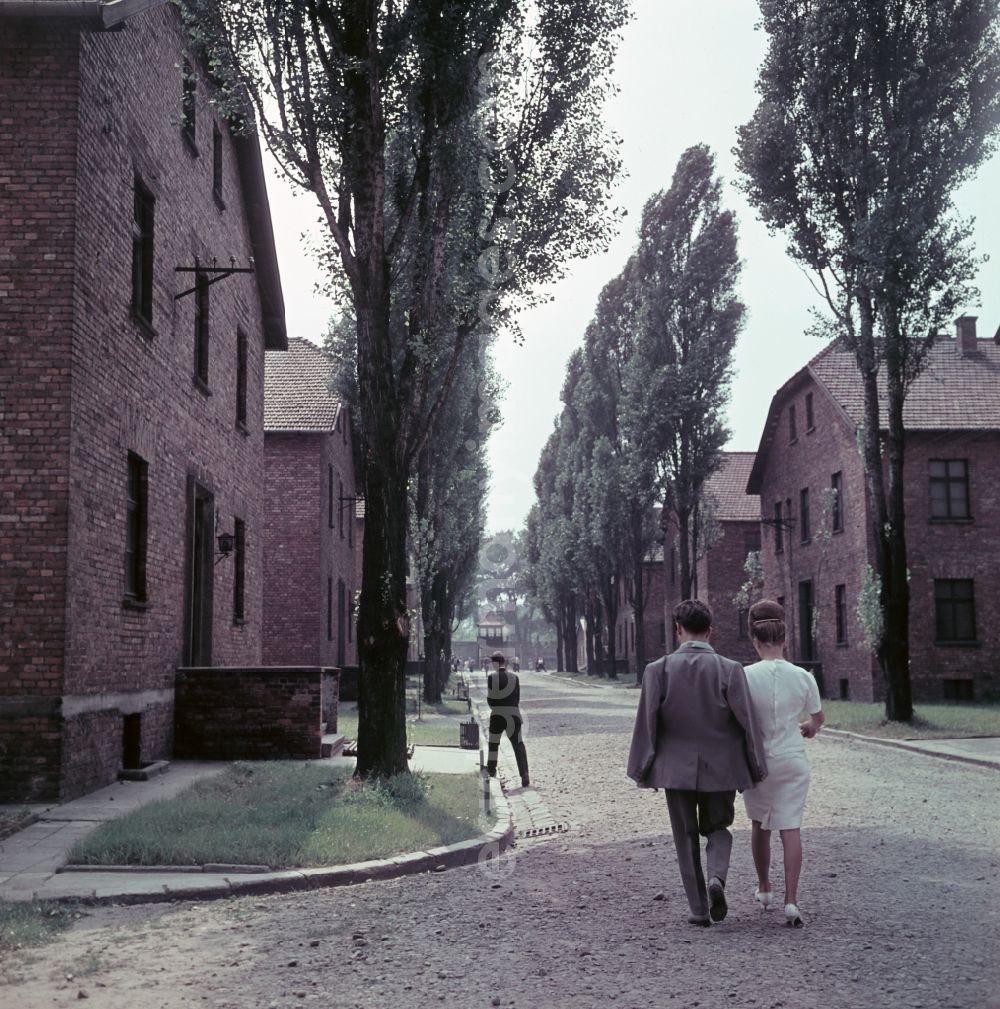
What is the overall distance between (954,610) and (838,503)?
4.20 meters

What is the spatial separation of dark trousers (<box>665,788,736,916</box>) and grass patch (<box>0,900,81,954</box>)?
10.8 feet

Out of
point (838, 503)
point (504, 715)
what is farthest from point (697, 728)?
point (838, 503)

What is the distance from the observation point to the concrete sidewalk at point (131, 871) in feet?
24.1

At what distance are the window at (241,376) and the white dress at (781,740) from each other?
50.2 ft

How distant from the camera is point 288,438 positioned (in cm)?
2994

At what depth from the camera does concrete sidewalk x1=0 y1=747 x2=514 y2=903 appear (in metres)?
7.34

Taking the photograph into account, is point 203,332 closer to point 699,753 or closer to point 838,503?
point 699,753

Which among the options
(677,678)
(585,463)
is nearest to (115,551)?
(677,678)

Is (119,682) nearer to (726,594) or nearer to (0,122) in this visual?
(0,122)

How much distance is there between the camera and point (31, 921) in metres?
6.54

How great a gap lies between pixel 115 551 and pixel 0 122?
4323mm

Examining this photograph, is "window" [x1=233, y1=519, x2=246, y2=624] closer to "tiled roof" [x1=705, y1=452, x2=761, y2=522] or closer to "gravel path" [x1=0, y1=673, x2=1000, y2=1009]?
"gravel path" [x1=0, y1=673, x2=1000, y2=1009]

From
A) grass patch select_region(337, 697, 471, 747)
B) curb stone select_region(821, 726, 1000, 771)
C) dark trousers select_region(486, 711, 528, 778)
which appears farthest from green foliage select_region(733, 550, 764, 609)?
dark trousers select_region(486, 711, 528, 778)

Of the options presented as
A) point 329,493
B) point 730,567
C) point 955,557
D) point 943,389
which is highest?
point 943,389
